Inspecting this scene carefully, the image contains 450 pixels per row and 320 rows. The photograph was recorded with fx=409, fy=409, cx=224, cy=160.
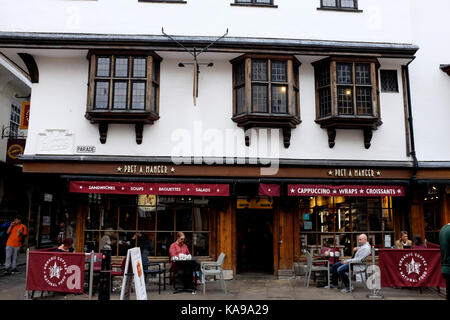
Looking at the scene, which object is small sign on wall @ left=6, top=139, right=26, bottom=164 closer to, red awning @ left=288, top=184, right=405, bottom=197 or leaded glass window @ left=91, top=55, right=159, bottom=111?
leaded glass window @ left=91, top=55, right=159, bottom=111

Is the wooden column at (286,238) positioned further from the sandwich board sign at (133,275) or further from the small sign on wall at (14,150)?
the small sign on wall at (14,150)

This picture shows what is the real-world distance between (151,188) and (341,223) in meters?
6.56

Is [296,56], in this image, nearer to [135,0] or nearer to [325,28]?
[325,28]

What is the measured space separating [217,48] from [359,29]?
4883 mm

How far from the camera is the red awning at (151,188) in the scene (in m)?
12.7

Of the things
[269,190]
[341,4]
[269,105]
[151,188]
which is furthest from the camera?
[341,4]

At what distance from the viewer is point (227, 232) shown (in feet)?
44.2

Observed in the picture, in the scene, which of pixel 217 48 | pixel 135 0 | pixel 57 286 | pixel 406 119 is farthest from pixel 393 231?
pixel 135 0

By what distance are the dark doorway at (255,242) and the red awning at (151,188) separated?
6.82 ft

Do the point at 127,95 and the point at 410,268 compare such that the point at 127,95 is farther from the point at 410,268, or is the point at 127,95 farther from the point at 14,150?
the point at 410,268

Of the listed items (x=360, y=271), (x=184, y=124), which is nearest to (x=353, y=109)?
(x=360, y=271)

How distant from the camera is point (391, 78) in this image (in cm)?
1417

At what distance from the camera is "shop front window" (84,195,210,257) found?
1352 cm

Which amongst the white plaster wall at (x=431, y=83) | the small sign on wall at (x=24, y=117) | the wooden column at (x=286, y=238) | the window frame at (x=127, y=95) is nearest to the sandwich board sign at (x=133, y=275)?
the window frame at (x=127, y=95)
